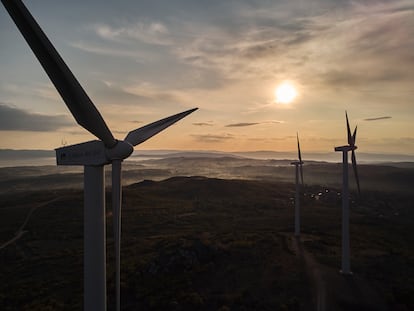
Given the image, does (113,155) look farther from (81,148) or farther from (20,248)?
(20,248)

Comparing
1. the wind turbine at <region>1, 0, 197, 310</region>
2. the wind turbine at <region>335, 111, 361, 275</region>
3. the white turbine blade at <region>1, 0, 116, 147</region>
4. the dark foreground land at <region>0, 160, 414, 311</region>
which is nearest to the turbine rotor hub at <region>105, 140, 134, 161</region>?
the wind turbine at <region>1, 0, 197, 310</region>

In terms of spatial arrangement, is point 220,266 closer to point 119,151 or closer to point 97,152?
point 119,151

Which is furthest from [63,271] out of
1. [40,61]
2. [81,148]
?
[40,61]

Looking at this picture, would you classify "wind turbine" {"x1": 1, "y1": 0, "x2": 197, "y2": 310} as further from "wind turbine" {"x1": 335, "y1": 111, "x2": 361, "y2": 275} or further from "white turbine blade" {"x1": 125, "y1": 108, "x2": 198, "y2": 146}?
"wind turbine" {"x1": 335, "y1": 111, "x2": 361, "y2": 275}

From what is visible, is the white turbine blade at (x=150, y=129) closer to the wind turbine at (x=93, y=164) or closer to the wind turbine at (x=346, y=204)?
the wind turbine at (x=93, y=164)

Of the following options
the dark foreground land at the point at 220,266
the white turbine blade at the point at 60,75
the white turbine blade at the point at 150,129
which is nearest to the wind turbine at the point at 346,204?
the dark foreground land at the point at 220,266
